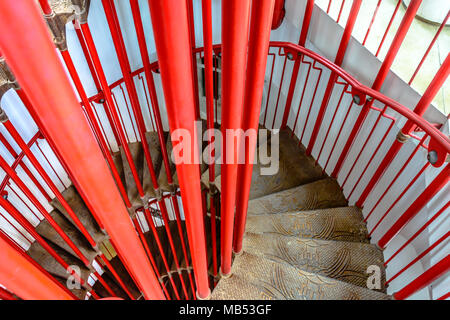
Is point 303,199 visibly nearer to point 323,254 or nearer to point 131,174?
point 323,254

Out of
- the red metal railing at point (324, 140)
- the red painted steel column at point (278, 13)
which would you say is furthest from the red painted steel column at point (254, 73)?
the red painted steel column at point (278, 13)

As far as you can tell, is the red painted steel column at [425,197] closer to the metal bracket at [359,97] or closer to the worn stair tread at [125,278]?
the metal bracket at [359,97]

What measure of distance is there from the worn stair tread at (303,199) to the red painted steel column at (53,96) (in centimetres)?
207

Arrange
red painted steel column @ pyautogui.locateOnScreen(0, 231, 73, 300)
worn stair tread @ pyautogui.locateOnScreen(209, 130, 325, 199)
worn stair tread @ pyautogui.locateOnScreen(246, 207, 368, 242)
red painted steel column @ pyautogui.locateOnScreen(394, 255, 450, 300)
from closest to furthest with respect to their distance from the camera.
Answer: red painted steel column @ pyautogui.locateOnScreen(0, 231, 73, 300) → red painted steel column @ pyautogui.locateOnScreen(394, 255, 450, 300) → worn stair tread @ pyautogui.locateOnScreen(246, 207, 368, 242) → worn stair tread @ pyautogui.locateOnScreen(209, 130, 325, 199)

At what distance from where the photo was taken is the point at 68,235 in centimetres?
325

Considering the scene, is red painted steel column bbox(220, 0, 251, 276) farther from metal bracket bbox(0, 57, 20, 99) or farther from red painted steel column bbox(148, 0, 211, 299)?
metal bracket bbox(0, 57, 20, 99)

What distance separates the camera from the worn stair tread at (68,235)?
10.6ft

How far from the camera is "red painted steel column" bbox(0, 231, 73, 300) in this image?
0.91m

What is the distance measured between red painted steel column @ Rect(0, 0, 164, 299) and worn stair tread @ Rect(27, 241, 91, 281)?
2233mm

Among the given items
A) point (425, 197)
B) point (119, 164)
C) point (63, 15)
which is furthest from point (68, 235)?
point (425, 197)

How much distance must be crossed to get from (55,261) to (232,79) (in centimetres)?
287

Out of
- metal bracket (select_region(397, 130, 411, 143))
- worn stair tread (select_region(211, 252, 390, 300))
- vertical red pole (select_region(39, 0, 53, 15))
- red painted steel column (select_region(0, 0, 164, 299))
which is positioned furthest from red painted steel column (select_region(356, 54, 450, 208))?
vertical red pole (select_region(39, 0, 53, 15))
